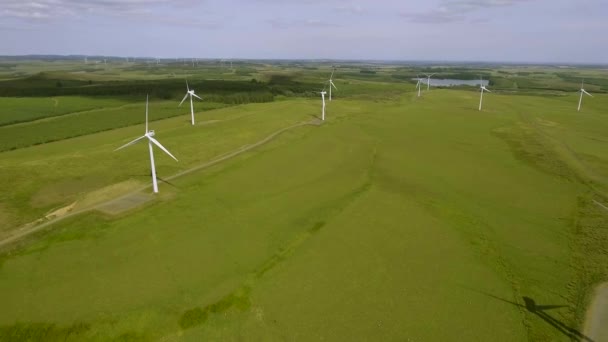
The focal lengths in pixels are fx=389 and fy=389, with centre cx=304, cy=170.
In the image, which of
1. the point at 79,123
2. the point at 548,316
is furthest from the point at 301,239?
the point at 79,123

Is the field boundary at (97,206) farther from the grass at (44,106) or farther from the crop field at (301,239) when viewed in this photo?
the grass at (44,106)

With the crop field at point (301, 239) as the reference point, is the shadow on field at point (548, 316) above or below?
below

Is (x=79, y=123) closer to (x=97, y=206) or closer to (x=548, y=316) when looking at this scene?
(x=97, y=206)

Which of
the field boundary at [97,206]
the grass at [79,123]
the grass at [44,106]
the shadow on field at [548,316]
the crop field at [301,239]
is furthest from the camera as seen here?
the grass at [44,106]

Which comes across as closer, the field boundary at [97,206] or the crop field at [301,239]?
the crop field at [301,239]

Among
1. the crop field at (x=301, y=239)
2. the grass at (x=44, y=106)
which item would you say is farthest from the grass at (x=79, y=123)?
the grass at (x=44, y=106)

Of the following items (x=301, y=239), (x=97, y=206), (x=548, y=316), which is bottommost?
(x=548, y=316)

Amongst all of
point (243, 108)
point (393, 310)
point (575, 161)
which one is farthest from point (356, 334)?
point (243, 108)
